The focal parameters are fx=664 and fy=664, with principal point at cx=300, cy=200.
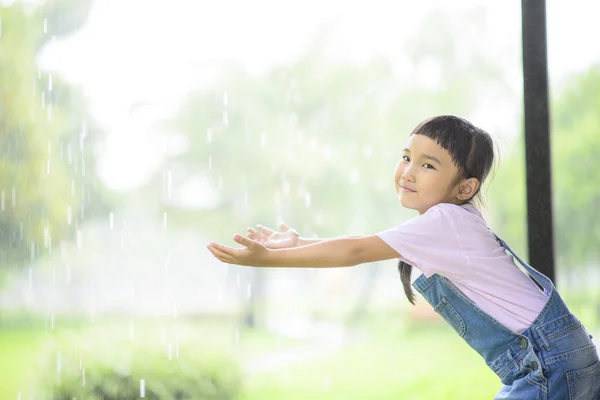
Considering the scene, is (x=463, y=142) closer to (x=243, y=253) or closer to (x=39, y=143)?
(x=243, y=253)

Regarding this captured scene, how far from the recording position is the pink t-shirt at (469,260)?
919 mm

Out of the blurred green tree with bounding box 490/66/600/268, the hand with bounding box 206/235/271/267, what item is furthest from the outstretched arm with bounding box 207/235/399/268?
the blurred green tree with bounding box 490/66/600/268

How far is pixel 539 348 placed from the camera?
91 cm

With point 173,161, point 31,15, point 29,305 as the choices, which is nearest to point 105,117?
point 173,161

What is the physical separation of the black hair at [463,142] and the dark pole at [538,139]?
149 mm

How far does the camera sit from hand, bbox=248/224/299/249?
104 centimetres

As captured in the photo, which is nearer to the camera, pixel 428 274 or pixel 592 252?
pixel 428 274

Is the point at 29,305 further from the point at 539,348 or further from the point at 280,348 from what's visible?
the point at 539,348

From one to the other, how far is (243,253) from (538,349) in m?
0.43

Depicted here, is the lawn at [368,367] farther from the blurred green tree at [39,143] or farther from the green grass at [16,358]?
Result: the blurred green tree at [39,143]

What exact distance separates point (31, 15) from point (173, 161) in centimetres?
120

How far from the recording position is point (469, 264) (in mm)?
936

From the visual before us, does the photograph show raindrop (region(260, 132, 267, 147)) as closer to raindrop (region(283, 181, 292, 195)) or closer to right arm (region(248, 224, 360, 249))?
raindrop (region(283, 181, 292, 195))

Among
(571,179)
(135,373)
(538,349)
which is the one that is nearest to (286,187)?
(571,179)
